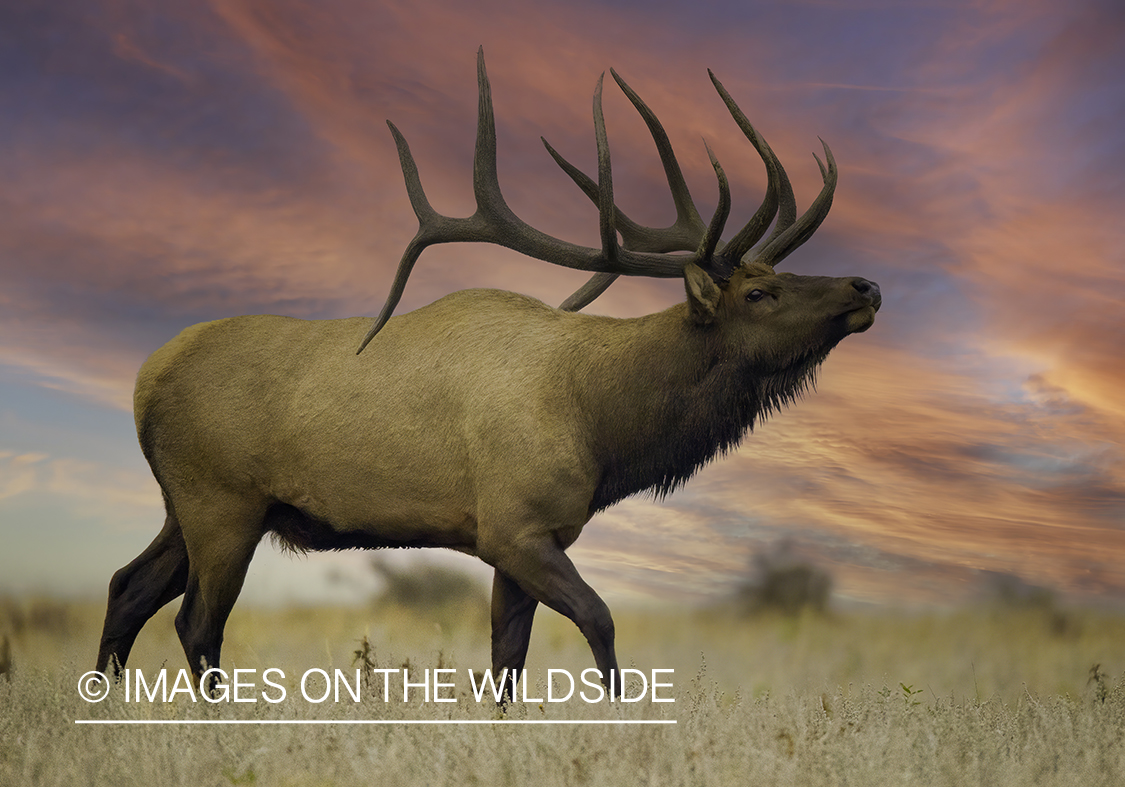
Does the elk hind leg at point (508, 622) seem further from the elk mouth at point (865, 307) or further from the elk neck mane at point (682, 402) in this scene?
the elk mouth at point (865, 307)

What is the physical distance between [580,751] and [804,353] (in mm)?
2617

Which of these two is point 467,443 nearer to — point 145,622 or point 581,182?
point 581,182

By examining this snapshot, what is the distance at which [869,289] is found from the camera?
19.9 feet

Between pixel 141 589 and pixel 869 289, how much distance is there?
5321 mm

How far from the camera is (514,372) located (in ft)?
21.3

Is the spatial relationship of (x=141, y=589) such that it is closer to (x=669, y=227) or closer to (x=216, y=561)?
(x=216, y=561)

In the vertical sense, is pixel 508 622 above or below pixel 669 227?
below

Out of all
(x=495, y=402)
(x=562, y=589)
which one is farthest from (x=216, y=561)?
(x=562, y=589)

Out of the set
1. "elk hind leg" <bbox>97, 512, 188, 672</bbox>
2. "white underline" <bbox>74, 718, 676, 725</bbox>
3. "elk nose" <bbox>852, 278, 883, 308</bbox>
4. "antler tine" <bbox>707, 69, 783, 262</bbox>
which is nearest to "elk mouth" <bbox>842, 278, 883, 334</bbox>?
"elk nose" <bbox>852, 278, 883, 308</bbox>

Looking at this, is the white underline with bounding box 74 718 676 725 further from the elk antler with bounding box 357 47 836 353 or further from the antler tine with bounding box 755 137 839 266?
the antler tine with bounding box 755 137 839 266

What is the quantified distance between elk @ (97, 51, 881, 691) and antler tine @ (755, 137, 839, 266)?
1 centimetres

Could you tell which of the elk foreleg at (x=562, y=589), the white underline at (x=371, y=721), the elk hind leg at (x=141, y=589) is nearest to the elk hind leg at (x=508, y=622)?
the elk foreleg at (x=562, y=589)

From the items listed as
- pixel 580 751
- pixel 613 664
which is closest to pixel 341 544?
pixel 613 664

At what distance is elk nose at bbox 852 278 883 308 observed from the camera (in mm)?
6062
